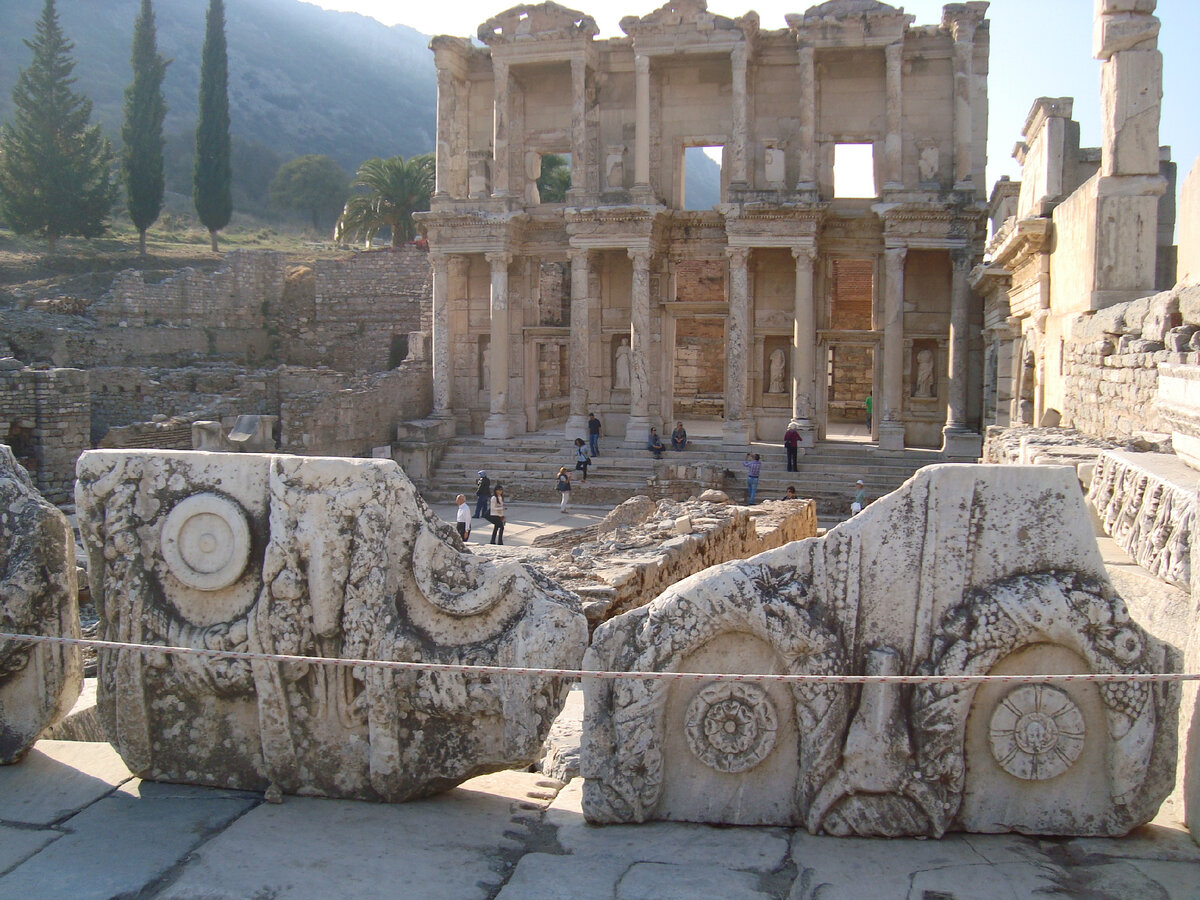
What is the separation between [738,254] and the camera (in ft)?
70.1

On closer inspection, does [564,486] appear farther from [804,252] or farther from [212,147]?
[212,147]

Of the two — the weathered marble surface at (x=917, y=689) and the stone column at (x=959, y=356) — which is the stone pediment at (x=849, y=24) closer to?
the stone column at (x=959, y=356)

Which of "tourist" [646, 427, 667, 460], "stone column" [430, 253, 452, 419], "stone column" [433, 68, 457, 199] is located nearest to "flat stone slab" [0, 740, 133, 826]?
"tourist" [646, 427, 667, 460]

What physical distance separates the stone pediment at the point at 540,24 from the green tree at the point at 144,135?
21596 millimetres

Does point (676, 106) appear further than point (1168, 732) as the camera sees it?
Yes

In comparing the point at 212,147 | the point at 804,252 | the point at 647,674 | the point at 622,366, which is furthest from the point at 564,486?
the point at 212,147

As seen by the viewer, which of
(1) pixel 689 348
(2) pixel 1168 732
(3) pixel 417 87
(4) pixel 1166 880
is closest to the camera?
(4) pixel 1166 880

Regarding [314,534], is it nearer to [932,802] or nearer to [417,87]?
[932,802]

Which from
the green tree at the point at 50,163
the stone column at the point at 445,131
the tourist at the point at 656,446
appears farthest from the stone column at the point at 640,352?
the green tree at the point at 50,163

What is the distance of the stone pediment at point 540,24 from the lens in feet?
71.8

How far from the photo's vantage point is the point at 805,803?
340cm

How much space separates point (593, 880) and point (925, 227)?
1992 cm

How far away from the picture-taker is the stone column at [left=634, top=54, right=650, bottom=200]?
848 inches

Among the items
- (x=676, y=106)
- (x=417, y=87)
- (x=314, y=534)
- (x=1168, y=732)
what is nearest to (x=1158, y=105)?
(x=1168, y=732)
